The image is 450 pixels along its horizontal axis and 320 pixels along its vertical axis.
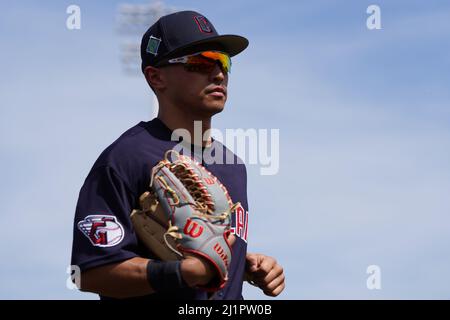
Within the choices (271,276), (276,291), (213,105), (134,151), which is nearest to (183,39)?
(213,105)

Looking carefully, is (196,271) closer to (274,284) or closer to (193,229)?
(193,229)

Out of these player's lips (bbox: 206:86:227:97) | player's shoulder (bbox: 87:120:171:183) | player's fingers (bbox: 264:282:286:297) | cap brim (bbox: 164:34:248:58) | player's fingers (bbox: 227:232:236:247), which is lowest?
player's fingers (bbox: 264:282:286:297)

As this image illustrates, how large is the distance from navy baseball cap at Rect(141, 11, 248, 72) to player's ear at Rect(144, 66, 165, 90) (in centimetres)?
4

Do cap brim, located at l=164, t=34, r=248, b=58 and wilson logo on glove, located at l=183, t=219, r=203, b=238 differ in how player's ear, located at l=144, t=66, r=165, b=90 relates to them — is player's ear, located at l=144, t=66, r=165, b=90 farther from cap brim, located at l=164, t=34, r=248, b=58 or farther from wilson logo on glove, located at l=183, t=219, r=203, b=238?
wilson logo on glove, located at l=183, t=219, r=203, b=238

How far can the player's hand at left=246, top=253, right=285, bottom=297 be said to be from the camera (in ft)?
18.4

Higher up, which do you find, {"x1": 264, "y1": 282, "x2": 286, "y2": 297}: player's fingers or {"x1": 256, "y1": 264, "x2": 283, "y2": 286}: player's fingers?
{"x1": 256, "y1": 264, "x2": 283, "y2": 286}: player's fingers

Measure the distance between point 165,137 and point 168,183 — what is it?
575mm

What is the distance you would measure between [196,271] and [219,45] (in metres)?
1.69

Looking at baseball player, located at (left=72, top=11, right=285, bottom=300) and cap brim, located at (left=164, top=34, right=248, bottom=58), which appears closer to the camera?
baseball player, located at (left=72, top=11, right=285, bottom=300)

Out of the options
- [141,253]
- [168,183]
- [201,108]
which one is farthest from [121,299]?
[201,108]

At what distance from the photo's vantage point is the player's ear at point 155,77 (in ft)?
18.1

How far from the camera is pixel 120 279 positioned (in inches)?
190

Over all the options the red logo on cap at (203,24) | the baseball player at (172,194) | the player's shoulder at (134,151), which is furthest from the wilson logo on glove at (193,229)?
the red logo on cap at (203,24)

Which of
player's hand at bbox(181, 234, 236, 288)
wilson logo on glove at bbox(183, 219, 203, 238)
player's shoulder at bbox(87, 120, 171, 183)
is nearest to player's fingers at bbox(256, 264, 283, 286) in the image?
player's hand at bbox(181, 234, 236, 288)
